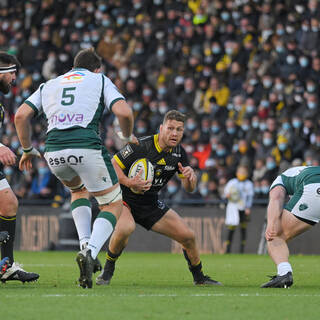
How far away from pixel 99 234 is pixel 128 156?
183cm

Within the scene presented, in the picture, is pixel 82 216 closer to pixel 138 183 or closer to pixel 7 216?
pixel 138 183

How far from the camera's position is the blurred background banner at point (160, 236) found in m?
19.4

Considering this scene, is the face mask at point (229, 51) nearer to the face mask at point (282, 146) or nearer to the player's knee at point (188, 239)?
the face mask at point (282, 146)

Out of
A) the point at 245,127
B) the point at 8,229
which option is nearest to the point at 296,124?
the point at 245,127

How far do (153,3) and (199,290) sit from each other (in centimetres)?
1837

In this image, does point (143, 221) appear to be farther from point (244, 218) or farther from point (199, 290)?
point (244, 218)

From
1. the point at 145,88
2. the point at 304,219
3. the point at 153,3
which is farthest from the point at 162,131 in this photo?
the point at 153,3

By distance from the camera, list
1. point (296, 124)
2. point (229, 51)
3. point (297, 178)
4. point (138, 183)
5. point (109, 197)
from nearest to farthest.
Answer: point (109, 197) < point (138, 183) < point (297, 178) < point (296, 124) < point (229, 51)

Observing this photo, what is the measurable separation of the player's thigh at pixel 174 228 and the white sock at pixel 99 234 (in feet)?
5.39

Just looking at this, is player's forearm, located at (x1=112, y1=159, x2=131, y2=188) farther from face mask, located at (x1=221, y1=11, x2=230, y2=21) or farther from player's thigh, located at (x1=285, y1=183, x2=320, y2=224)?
face mask, located at (x1=221, y1=11, x2=230, y2=21)

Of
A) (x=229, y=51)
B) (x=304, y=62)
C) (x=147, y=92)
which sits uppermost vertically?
(x=229, y=51)

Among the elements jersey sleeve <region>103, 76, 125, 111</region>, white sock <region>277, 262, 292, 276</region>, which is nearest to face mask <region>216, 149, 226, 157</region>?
white sock <region>277, 262, 292, 276</region>

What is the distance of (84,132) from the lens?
7.79 meters

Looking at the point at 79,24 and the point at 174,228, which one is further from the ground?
the point at 79,24
